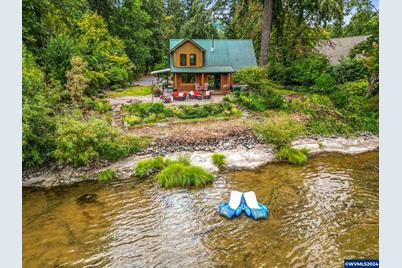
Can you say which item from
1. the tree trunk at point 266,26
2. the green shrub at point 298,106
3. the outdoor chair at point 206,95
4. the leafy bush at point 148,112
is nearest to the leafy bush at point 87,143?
the leafy bush at point 148,112

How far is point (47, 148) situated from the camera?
12.1 metres

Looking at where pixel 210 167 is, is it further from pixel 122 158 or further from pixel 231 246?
pixel 231 246

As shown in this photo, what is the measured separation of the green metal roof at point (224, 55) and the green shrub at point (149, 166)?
45.8ft

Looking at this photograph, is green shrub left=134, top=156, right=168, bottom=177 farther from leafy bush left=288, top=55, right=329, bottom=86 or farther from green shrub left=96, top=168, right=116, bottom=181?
leafy bush left=288, top=55, right=329, bottom=86

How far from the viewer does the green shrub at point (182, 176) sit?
11.4m

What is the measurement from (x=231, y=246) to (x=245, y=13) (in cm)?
2526

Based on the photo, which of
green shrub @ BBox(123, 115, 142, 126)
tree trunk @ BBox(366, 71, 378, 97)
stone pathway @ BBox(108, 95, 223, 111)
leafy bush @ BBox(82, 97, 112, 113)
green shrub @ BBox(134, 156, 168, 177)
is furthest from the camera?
stone pathway @ BBox(108, 95, 223, 111)

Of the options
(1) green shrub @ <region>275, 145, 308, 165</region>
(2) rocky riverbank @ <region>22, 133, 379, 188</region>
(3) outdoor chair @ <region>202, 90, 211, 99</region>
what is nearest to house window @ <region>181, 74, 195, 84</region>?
(3) outdoor chair @ <region>202, 90, 211, 99</region>

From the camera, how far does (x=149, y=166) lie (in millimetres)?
12461

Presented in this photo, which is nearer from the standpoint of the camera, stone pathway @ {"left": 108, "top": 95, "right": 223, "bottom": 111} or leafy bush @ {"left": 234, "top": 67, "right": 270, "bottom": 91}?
stone pathway @ {"left": 108, "top": 95, "right": 223, "bottom": 111}

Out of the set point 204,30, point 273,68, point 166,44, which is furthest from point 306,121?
point 166,44

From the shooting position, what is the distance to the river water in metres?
7.43

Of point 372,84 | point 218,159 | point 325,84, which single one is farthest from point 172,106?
point 372,84

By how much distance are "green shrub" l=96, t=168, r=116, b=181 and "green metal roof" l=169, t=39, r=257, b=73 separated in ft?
48.6
